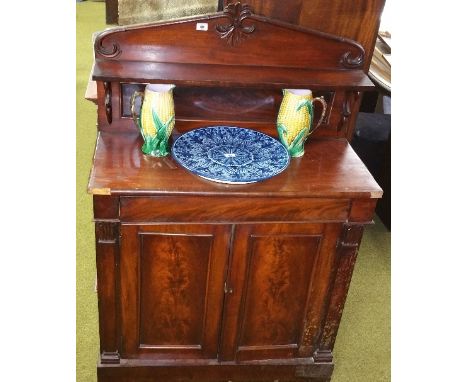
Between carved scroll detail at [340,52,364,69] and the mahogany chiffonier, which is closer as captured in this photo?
the mahogany chiffonier

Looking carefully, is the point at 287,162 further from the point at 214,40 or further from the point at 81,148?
the point at 81,148

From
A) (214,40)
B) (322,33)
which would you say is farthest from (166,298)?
(322,33)

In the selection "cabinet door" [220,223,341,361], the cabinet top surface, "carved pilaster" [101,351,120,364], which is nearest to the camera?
the cabinet top surface

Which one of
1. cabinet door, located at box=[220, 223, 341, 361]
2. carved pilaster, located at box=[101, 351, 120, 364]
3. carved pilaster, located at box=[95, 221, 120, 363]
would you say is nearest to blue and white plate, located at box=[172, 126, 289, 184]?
cabinet door, located at box=[220, 223, 341, 361]

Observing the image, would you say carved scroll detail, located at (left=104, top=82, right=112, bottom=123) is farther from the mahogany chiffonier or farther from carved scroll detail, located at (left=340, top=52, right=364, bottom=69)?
carved scroll detail, located at (left=340, top=52, right=364, bottom=69)

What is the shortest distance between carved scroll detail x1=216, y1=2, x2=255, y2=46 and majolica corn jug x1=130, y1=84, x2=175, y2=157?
0.18 meters

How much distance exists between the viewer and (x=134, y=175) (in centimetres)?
116

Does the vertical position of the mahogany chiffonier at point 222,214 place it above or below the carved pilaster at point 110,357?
above

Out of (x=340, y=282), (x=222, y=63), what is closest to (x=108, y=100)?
(x=222, y=63)

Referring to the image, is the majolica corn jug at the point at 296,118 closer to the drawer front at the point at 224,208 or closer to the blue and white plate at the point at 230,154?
the blue and white plate at the point at 230,154

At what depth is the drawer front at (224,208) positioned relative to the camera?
45.3 inches

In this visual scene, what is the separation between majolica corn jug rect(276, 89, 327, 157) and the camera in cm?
126

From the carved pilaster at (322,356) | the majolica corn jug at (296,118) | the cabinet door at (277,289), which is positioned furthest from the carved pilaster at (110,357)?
the majolica corn jug at (296,118)

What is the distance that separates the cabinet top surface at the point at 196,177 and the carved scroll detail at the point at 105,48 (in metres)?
0.19
